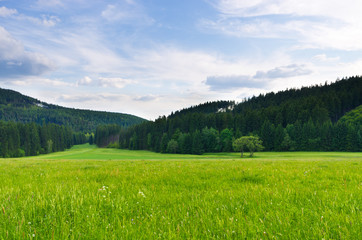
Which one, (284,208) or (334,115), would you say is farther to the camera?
(334,115)

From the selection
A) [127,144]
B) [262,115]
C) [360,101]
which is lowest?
[127,144]

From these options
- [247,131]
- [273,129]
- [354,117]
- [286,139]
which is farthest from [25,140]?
[354,117]

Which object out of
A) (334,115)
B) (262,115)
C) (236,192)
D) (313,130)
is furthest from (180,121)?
(236,192)

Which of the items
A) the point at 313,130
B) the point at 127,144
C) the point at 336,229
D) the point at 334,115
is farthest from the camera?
the point at 127,144

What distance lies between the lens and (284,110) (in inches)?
5123

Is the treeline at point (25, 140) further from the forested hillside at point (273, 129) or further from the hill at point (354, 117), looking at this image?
the hill at point (354, 117)

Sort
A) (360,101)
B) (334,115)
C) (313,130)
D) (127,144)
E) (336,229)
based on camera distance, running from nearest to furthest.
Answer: (336,229) → (313,130) → (334,115) → (360,101) → (127,144)

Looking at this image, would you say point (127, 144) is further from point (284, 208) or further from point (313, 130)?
point (284, 208)

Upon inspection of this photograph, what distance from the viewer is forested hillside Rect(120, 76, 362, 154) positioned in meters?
97.3

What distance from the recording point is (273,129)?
356ft

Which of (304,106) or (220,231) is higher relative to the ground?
(304,106)

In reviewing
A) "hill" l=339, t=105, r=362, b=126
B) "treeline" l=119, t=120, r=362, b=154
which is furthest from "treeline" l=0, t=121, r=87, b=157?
"hill" l=339, t=105, r=362, b=126

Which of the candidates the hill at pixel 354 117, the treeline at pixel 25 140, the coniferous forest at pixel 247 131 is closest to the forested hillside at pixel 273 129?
the coniferous forest at pixel 247 131

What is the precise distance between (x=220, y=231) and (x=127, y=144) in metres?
179
